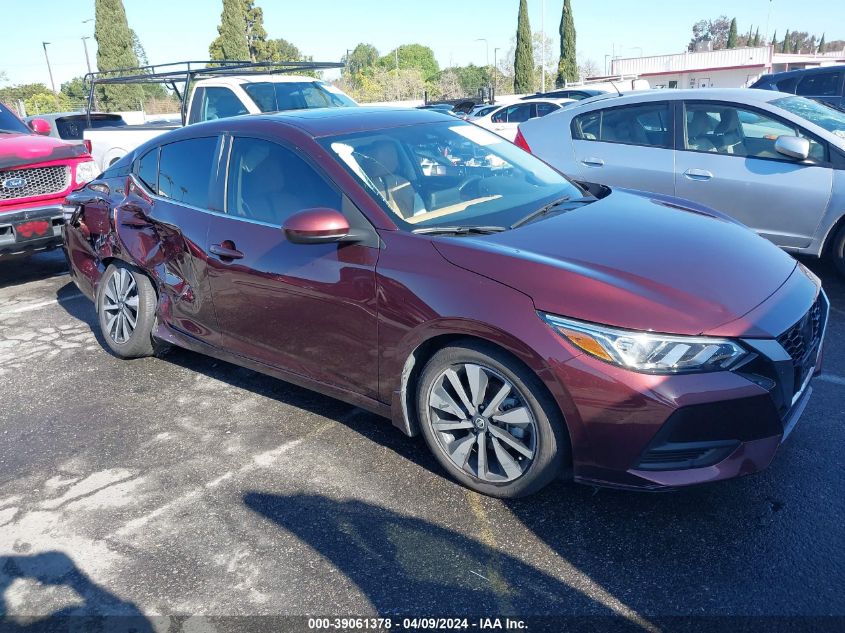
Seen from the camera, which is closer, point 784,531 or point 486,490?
point 784,531

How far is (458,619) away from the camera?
237 centimetres

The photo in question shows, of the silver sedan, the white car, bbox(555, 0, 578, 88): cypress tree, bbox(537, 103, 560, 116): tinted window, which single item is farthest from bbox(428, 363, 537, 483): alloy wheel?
bbox(555, 0, 578, 88): cypress tree

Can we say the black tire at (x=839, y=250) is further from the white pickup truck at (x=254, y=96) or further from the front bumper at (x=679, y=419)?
the white pickup truck at (x=254, y=96)

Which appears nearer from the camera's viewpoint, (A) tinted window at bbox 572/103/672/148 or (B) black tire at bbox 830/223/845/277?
(B) black tire at bbox 830/223/845/277

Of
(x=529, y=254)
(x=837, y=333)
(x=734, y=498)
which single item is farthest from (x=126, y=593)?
(x=837, y=333)

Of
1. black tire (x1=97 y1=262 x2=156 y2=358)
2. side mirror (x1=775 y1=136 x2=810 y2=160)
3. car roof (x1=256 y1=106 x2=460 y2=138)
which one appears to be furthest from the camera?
side mirror (x1=775 y1=136 x2=810 y2=160)

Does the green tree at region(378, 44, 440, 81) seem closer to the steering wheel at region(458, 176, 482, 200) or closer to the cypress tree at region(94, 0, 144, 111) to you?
the cypress tree at region(94, 0, 144, 111)

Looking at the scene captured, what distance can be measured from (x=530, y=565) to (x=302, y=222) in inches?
68.1

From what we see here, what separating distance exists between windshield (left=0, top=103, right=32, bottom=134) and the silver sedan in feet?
19.1

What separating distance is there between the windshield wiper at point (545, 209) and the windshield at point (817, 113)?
3077 millimetres

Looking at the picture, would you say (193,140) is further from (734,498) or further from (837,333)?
(837,333)

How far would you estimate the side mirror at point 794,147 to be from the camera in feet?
17.4

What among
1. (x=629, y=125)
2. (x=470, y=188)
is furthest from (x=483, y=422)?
(x=629, y=125)

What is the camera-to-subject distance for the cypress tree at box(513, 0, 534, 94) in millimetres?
50969
